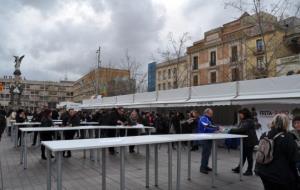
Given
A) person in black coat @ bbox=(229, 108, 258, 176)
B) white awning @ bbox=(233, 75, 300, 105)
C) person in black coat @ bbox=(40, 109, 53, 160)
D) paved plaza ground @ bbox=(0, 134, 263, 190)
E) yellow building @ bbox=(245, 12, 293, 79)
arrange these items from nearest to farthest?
paved plaza ground @ bbox=(0, 134, 263, 190)
person in black coat @ bbox=(229, 108, 258, 176)
person in black coat @ bbox=(40, 109, 53, 160)
white awning @ bbox=(233, 75, 300, 105)
yellow building @ bbox=(245, 12, 293, 79)

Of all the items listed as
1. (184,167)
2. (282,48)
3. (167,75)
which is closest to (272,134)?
(184,167)

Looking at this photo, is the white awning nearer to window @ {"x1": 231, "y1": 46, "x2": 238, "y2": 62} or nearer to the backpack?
the backpack

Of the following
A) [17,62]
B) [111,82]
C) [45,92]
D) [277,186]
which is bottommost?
[277,186]

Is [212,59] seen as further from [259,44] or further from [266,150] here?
[266,150]

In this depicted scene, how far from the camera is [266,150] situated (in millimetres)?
4523

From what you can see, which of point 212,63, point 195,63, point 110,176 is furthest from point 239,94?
point 195,63

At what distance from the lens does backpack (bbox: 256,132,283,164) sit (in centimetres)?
450

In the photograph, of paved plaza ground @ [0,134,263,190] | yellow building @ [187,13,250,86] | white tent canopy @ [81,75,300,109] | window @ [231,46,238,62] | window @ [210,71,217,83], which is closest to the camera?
paved plaza ground @ [0,134,263,190]

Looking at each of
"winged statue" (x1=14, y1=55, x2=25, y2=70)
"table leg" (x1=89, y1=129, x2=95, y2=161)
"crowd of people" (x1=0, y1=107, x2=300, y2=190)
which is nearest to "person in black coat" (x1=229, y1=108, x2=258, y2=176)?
"crowd of people" (x1=0, y1=107, x2=300, y2=190)

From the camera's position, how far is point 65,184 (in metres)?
7.94

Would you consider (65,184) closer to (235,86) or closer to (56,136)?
(56,136)

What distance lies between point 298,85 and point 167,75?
2065 inches

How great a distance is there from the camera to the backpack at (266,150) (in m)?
4.50

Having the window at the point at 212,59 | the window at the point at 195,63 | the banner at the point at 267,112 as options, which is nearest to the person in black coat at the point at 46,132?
the banner at the point at 267,112
